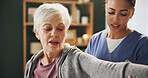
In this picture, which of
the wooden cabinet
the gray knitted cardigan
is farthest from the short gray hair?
the wooden cabinet

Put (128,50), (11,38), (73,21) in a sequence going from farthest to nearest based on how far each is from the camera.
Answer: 1. (11,38)
2. (73,21)
3. (128,50)

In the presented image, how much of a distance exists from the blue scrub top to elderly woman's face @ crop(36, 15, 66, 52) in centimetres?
29

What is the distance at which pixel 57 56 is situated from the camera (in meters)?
1.30

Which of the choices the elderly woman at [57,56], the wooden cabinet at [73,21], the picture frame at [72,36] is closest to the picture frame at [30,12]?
the wooden cabinet at [73,21]

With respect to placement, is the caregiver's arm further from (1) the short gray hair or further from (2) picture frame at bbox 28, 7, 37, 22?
(2) picture frame at bbox 28, 7, 37, 22

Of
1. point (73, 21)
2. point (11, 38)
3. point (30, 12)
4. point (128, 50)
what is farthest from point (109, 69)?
point (11, 38)

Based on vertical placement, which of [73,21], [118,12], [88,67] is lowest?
[88,67]

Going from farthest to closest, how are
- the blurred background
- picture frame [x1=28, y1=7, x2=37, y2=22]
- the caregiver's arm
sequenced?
the blurred background < picture frame [x1=28, y1=7, x2=37, y2=22] < the caregiver's arm

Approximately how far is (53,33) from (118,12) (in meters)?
0.43

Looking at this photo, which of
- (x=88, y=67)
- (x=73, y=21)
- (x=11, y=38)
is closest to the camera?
(x=88, y=67)

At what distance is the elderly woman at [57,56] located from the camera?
108 centimetres

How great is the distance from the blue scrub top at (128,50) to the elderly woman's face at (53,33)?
0.94ft

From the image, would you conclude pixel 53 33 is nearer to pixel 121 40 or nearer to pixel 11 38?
pixel 121 40

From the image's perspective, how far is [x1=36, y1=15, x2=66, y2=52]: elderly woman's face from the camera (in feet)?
3.97
